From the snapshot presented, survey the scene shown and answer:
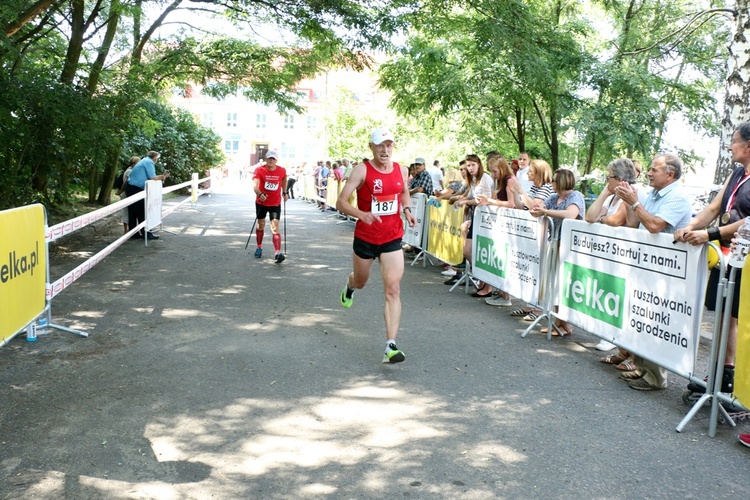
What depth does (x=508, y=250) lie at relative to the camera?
9.03 metres

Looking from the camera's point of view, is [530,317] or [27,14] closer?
[530,317]

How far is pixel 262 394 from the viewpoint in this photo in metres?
5.59

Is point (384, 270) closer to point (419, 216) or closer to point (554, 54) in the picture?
point (419, 216)

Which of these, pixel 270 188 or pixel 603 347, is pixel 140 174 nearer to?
pixel 270 188

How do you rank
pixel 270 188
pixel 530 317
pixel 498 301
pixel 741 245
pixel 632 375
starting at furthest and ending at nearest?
pixel 270 188 → pixel 498 301 → pixel 530 317 → pixel 632 375 → pixel 741 245

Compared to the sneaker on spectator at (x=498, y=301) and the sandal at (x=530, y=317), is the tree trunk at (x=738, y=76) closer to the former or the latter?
the sneaker on spectator at (x=498, y=301)

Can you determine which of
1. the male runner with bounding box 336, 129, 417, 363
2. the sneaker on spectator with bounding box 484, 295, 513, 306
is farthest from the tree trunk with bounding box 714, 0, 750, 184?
the male runner with bounding box 336, 129, 417, 363

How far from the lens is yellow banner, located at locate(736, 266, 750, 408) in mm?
4688

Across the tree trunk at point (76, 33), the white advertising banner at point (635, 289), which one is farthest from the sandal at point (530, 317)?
the tree trunk at point (76, 33)

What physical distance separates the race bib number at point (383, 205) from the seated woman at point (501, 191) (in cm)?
299

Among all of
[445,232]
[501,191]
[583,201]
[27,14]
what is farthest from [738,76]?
[27,14]

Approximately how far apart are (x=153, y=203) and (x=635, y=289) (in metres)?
11.7

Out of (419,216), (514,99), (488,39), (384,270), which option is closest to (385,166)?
(384,270)

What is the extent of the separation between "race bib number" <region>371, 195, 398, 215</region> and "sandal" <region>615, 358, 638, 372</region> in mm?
2424
